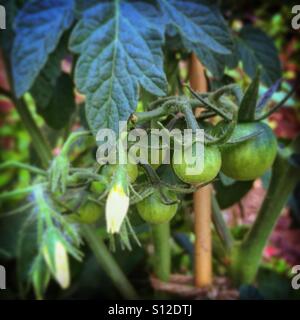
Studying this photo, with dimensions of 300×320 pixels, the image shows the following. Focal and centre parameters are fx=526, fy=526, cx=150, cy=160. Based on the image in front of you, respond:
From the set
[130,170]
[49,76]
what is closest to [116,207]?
[130,170]

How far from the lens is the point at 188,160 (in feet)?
1.23

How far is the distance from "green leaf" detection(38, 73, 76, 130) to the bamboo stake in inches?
6.8

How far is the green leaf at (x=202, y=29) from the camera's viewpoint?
0.51m

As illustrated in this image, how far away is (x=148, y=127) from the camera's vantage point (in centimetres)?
43

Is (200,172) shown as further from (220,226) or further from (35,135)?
(35,135)

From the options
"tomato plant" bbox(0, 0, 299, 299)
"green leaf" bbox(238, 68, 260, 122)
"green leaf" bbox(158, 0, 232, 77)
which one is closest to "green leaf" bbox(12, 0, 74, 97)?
"tomato plant" bbox(0, 0, 299, 299)

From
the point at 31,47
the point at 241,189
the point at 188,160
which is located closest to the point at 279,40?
the point at 241,189

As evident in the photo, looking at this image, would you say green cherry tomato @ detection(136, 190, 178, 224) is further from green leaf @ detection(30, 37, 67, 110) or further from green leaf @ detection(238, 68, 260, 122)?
green leaf @ detection(30, 37, 67, 110)

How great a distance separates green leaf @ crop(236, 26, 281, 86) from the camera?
2.08ft

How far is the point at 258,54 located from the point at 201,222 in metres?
0.22

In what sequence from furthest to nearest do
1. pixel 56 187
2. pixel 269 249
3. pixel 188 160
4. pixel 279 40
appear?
pixel 279 40 < pixel 269 249 < pixel 56 187 < pixel 188 160

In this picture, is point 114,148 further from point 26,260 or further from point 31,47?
point 26,260

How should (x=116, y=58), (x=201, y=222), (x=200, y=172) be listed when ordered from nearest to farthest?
(x=200, y=172) → (x=116, y=58) → (x=201, y=222)
